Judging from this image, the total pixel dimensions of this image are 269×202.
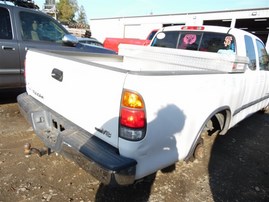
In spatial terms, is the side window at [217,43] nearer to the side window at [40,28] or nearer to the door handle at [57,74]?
the door handle at [57,74]

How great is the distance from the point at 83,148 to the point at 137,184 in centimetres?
101

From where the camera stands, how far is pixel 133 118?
1771 millimetres

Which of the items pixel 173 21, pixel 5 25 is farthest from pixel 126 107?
pixel 173 21

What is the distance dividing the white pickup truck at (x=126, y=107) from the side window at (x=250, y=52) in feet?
2.18

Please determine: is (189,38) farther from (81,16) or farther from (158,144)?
(81,16)

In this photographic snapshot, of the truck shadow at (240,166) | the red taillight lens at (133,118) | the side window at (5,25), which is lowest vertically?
the truck shadow at (240,166)

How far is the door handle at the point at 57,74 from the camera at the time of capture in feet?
7.61

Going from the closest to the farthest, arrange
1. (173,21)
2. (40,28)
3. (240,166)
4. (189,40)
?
(240,166)
(189,40)
(40,28)
(173,21)

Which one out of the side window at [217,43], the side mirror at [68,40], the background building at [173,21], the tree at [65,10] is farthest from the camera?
the tree at [65,10]

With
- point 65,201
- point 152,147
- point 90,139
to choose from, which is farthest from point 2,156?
point 152,147

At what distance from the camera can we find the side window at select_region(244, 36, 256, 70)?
372 cm

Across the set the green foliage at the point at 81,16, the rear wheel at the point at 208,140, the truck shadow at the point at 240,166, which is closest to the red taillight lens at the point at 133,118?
the rear wheel at the point at 208,140

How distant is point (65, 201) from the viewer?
226cm

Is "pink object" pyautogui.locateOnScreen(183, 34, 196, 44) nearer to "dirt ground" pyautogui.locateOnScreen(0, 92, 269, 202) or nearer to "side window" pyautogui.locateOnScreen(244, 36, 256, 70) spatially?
"side window" pyautogui.locateOnScreen(244, 36, 256, 70)
